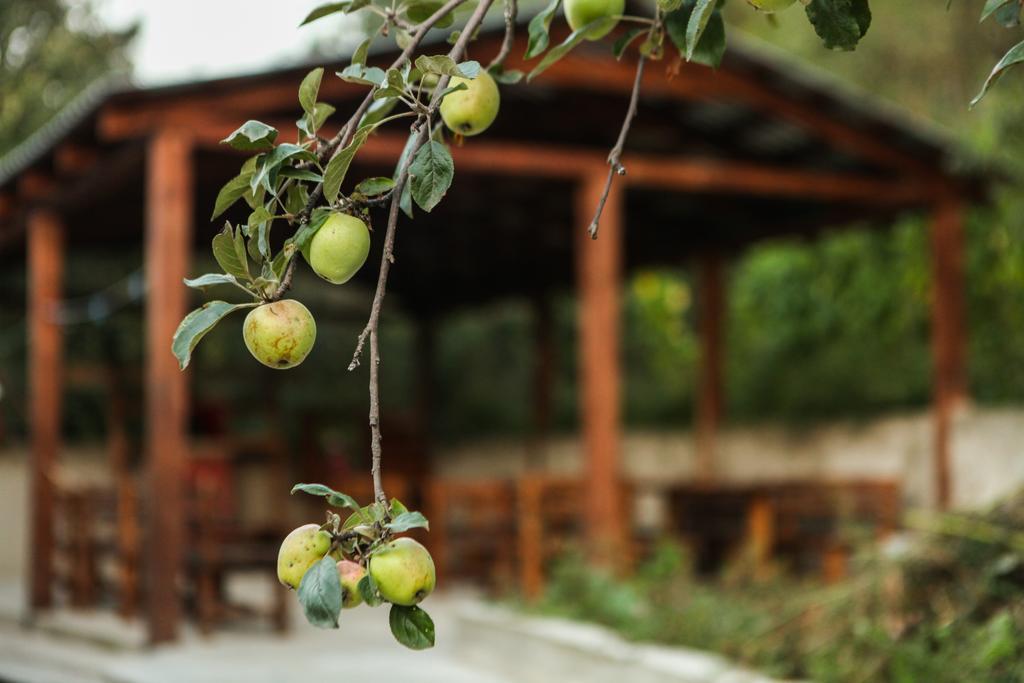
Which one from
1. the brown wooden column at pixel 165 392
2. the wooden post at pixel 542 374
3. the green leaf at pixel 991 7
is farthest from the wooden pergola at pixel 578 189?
the green leaf at pixel 991 7

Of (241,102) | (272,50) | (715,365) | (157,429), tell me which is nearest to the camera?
(157,429)

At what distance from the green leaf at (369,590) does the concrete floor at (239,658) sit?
14.5 feet

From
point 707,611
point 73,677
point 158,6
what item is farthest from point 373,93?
point 158,6

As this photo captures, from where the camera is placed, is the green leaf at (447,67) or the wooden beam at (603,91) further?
the wooden beam at (603,91)

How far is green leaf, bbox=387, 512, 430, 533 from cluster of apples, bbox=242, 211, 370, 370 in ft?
0.59

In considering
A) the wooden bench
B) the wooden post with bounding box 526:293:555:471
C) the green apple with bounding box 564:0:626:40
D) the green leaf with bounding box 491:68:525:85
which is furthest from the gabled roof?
the green apple with bounding box 564:0:626:40

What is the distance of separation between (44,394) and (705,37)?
7035mm

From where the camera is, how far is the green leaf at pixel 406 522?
1.23 m

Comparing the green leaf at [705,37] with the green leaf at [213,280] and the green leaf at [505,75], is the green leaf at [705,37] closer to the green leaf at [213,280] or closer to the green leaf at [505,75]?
the green leaf at [505,75]

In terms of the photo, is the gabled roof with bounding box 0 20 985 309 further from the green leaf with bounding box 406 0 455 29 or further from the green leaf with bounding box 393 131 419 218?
the green leaf with bounding box 393 131 419 218

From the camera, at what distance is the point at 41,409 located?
8.13 m

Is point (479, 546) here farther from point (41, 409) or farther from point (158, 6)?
point (158, 6)

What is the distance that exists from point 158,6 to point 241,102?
10566mm

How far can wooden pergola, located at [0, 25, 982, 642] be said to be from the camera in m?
6.38
